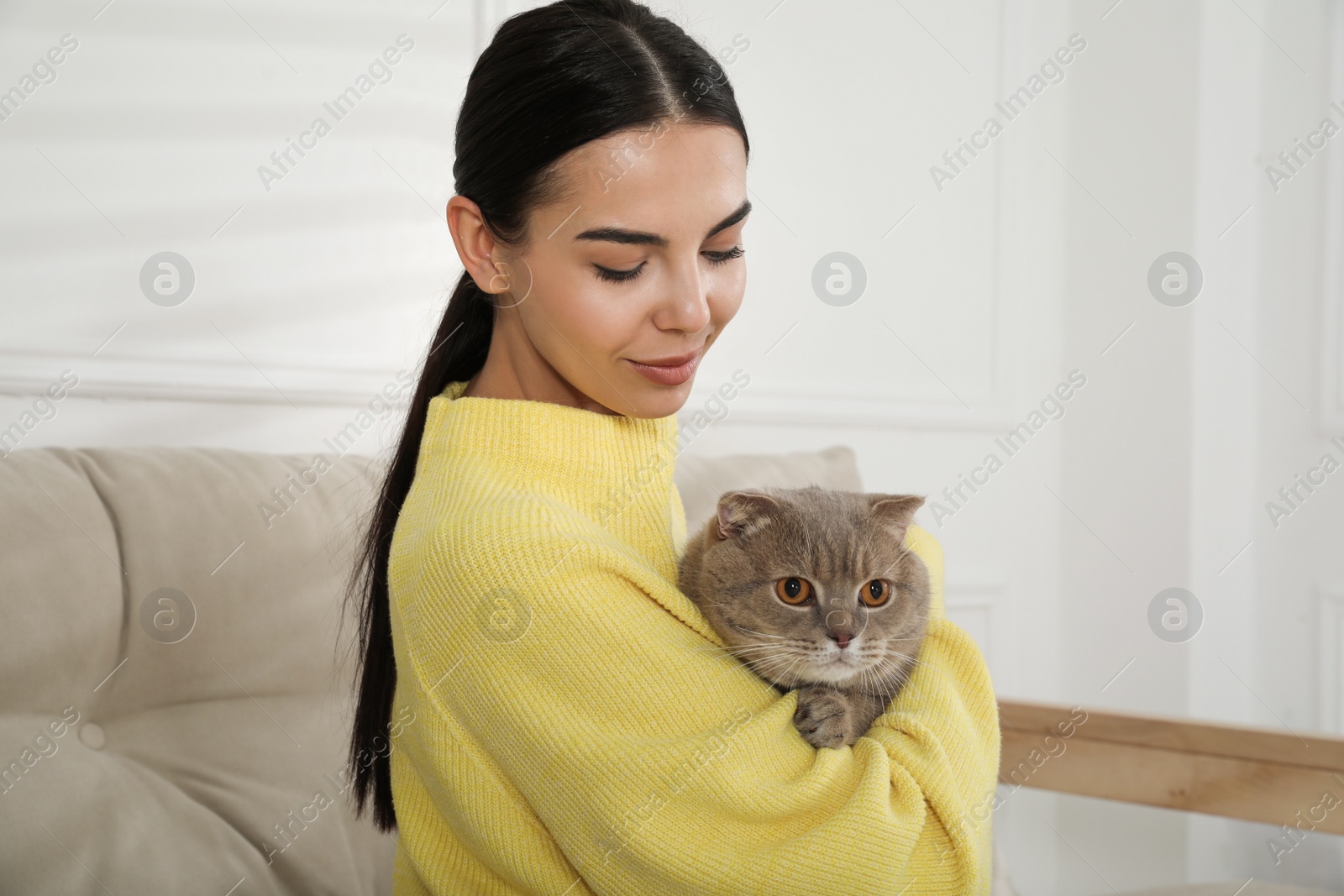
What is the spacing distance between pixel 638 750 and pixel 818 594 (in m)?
0.36

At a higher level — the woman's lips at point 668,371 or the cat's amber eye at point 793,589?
the woman's lips at point 668,371

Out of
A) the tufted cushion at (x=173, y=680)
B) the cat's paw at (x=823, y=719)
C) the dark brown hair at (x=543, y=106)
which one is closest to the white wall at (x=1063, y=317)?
the tufted cushion at (x=173, y=680)

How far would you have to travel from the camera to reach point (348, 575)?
1.56 meters

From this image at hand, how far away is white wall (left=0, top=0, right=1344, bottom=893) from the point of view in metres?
2.68

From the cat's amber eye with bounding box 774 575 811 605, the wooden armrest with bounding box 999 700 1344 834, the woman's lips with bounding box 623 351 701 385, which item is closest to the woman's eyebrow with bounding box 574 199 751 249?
the woman's lips with bounding box 623 351 701 385

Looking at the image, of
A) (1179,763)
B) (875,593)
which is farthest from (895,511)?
(1179,763)

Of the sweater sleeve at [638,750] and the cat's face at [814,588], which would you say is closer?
the sweater sleeve at [638,750]

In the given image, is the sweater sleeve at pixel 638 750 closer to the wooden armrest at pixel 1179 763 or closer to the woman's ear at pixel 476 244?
the woman's ear at pixel 476 244

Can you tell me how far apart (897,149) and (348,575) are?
6.91 ft

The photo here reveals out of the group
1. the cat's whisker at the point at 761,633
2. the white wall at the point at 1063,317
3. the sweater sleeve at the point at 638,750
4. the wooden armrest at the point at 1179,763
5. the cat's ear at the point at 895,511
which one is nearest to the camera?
the sweater sleeve at the point at 638,750

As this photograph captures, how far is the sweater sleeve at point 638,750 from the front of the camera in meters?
0.92

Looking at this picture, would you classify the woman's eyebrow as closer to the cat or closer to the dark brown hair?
the dark brown hair

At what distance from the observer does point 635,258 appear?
1.08 metres

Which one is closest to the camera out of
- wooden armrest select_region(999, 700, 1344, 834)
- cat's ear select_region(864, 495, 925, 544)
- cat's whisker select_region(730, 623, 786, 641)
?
cat's whisker select_region(730, 623, 786, 641)
